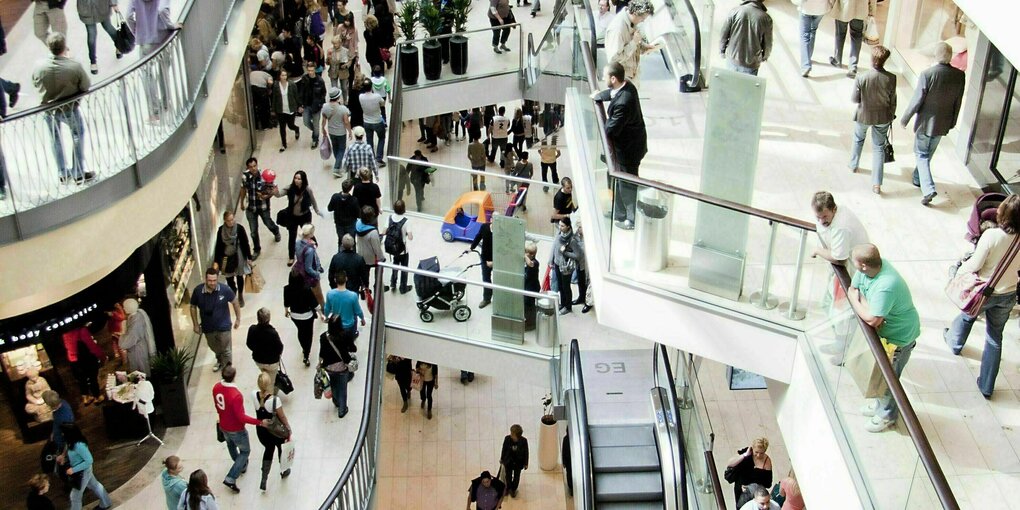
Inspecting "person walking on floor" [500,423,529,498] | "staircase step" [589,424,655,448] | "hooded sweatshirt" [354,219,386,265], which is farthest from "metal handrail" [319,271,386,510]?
"staircase step" [589,424,655,448]

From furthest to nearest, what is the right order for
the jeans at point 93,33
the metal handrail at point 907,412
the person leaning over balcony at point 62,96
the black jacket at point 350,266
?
the black jacket at point 350,266 → the jeans at point 93,33 → the person leaning over balcony at point 62,96 → the metal handrail at point 907,412

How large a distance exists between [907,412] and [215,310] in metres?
8.01

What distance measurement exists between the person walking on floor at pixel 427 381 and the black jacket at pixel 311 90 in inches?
197

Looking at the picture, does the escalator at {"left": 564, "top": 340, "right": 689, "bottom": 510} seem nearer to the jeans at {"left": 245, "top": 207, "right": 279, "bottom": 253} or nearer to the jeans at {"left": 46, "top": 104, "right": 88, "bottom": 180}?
the jeans at {"left": 245, "top": 207, "right": 279, "bottom": 253}

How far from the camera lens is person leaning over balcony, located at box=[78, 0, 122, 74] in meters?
12.4

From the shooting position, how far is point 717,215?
9977 millimetres

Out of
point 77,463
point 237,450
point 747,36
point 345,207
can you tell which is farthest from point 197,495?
point 747,36

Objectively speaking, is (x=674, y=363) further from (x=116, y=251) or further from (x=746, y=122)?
(x=116, y=251)

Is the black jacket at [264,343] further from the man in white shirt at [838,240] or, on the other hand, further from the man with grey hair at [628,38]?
the man in white shirt at [838,240]

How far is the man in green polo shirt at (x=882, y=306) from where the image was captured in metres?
8.11

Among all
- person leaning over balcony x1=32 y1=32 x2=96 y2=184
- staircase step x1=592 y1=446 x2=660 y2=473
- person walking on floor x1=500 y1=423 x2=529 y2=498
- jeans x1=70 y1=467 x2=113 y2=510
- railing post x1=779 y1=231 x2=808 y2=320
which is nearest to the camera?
railing post x1=779 y1=231 x2=808 y2=320

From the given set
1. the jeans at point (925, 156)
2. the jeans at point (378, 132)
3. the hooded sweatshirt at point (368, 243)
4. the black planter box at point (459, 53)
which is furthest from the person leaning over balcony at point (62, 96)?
the black planter box at point (459, 53)

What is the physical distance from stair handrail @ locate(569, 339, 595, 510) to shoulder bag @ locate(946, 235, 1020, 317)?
16.0ft

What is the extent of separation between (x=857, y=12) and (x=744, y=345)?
5811mm
